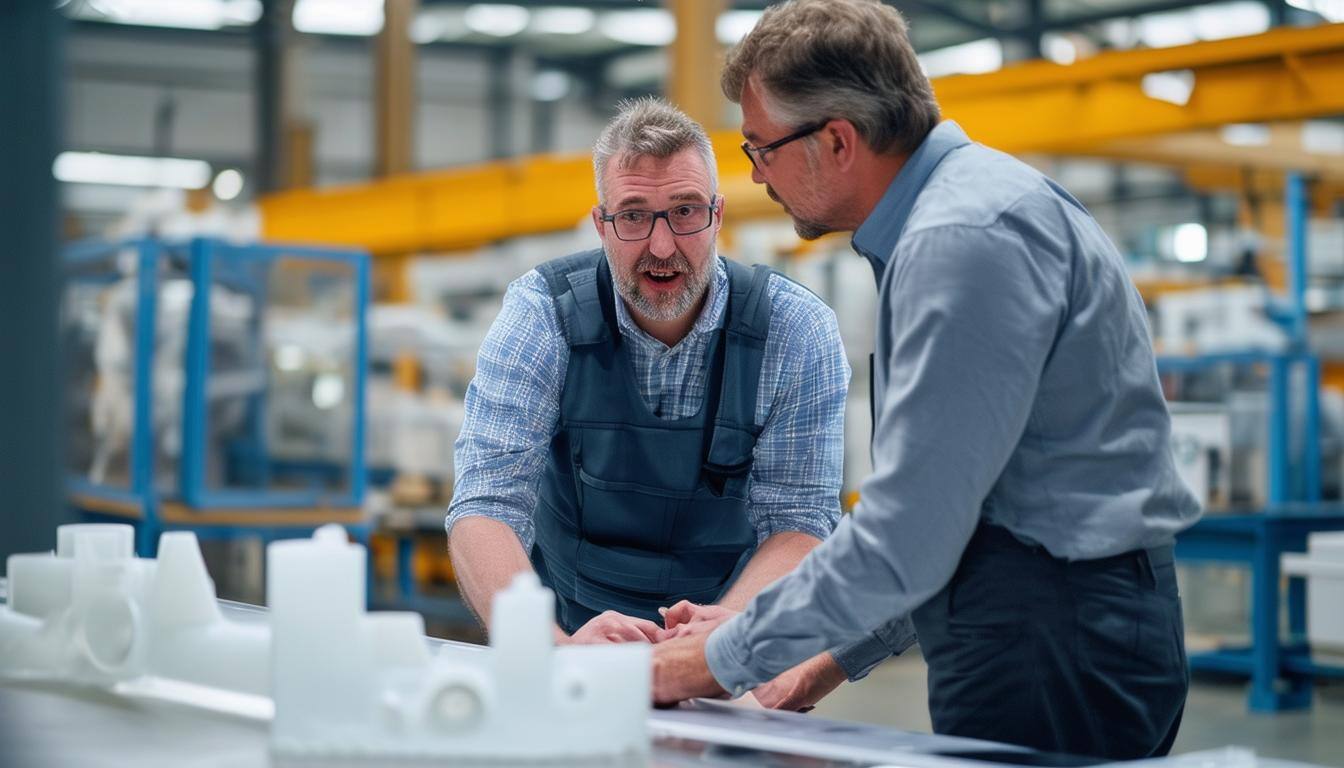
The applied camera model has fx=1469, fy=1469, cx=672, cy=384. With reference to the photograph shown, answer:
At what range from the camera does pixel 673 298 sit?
2.37m

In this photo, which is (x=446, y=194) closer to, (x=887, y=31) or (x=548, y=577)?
(x=548, y=577)

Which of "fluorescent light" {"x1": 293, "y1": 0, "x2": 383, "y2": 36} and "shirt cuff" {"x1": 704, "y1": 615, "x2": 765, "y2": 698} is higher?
"fluorescent light" {"x1": 293, "y1": 0, "x2": 383, "y2": 36}

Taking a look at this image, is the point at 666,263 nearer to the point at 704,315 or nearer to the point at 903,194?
the point at 704,315

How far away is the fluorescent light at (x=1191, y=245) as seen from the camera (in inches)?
516

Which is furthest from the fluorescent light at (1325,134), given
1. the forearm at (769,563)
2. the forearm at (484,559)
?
the forearm at (484,559)

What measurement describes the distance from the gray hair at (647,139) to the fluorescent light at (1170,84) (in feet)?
15.8

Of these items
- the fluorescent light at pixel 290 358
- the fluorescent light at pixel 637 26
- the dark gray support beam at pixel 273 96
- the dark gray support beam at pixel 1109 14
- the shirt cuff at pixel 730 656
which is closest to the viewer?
the shirt cuff at pixel 730 656

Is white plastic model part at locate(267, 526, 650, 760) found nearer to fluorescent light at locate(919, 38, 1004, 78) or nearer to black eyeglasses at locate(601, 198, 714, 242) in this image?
black eyeglasses at locate(601, 198, 714, 242)

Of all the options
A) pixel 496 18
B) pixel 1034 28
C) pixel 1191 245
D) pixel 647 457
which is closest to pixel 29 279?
pixel 647 457

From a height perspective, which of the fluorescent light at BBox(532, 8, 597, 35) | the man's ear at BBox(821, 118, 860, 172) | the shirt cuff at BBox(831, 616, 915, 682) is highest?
the fluorescent light at BBox(532, 8, 597, 35)

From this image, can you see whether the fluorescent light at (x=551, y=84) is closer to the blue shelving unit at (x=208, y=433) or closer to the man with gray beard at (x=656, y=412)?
the blue shelving unit at (x=208, y=433)

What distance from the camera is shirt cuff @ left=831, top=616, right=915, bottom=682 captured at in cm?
197

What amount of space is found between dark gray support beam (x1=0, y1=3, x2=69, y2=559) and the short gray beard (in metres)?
0.90

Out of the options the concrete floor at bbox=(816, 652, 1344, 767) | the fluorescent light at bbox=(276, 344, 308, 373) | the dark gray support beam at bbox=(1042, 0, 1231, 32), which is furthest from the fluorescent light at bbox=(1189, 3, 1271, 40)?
the fluorescent light at bbox=(276, 344, 308, 373)
